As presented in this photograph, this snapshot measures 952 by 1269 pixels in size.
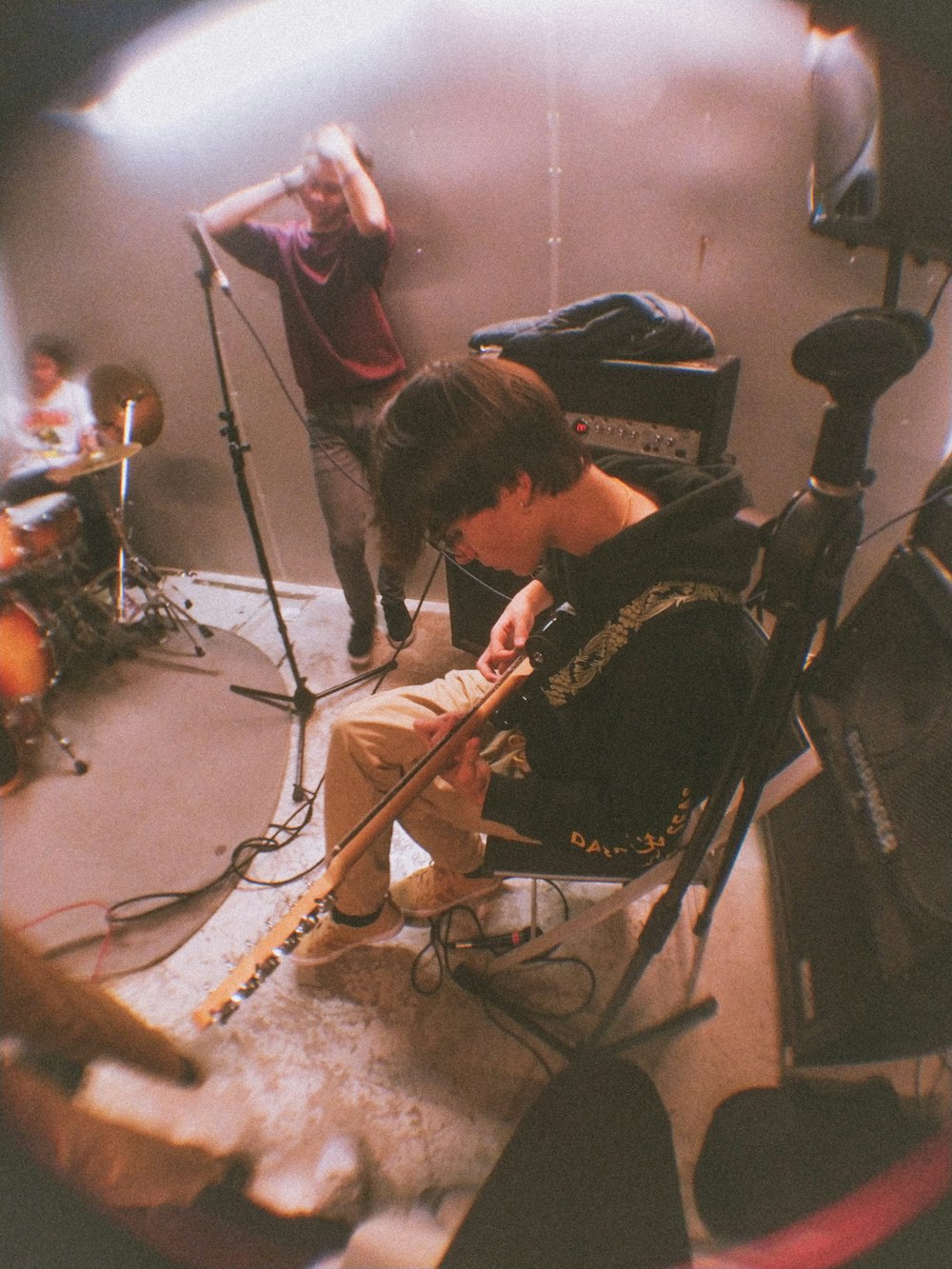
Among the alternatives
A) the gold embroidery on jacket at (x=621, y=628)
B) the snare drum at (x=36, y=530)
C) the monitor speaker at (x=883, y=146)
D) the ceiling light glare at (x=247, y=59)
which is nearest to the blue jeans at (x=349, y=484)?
the ceiling light glare at (x=247, y=59)

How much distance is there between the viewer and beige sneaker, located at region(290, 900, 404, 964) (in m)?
1.50

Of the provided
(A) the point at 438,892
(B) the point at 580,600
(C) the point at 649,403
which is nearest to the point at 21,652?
(A) the point at 438,892

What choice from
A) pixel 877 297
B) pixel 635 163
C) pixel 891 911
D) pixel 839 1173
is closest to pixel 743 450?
pixel 877 297

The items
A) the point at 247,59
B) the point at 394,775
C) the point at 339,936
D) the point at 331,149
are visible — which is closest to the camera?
the point at 394,775

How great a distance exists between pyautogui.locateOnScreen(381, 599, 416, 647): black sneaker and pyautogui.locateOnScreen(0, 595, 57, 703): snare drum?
1.37 meters

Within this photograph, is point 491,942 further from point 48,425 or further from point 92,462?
point 48,425

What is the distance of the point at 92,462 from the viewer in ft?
8.01

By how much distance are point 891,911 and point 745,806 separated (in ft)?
1.70

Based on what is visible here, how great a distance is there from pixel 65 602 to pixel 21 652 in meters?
0.44

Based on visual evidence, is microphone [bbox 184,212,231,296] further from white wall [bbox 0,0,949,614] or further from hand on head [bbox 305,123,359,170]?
white wall [bbox 0,0,949,614]

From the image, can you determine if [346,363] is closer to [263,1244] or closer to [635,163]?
[635,163]

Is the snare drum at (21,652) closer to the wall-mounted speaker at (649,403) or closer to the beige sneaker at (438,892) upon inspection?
the beige sneaker at (438,892)

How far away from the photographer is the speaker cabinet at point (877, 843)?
95cm

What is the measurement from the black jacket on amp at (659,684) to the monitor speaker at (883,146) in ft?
1.62
